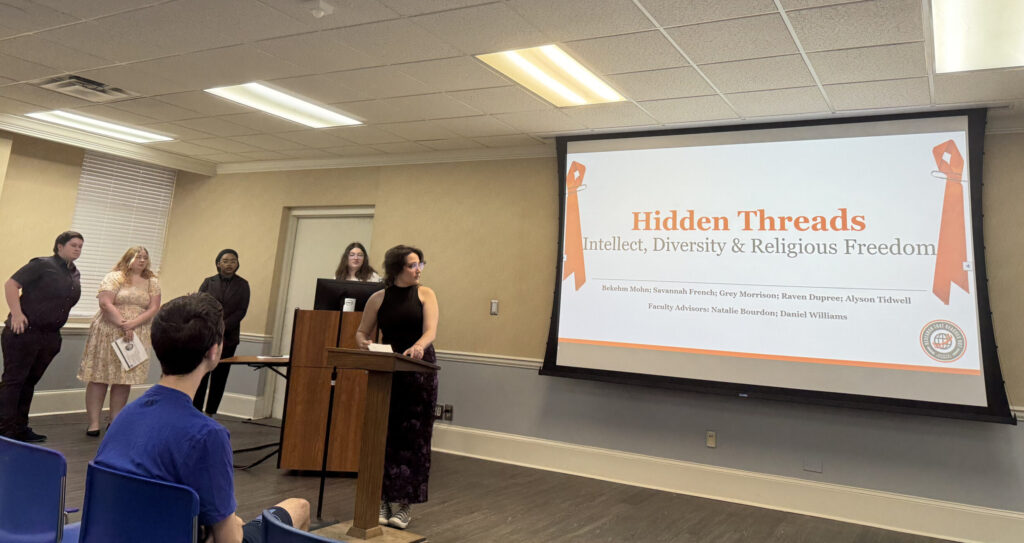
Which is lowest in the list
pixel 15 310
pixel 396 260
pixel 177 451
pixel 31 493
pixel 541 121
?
pixel 31 493

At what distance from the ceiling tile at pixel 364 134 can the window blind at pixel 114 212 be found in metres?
2.93

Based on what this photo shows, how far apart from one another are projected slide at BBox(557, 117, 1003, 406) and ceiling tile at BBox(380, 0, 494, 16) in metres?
2.09

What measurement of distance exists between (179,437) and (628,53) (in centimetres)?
282

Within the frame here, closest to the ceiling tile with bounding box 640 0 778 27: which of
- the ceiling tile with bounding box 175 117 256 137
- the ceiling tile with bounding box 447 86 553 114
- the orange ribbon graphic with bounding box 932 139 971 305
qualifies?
the ceiling tile with bounding box 447 86 553 114

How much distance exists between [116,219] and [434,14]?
5216mm

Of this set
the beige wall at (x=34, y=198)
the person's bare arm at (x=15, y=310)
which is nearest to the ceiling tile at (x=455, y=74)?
the person's bare arm at (x=15, y=310)

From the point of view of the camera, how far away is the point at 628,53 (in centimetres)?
328

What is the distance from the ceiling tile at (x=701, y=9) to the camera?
8.87ft

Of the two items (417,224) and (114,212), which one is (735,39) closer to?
(417,224)

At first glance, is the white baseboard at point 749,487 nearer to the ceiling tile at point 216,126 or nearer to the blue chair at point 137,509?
the ceiling tile at point 216,126

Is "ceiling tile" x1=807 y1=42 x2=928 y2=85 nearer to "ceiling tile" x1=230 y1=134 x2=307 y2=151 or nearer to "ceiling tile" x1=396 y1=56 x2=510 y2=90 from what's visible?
"ceiling tile" x1=396 y1=56 x2=510 y2=90

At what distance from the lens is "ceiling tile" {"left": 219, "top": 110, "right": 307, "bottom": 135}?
492 cm

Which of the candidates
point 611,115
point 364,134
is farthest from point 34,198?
point 611,115

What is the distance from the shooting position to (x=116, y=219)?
652cm
